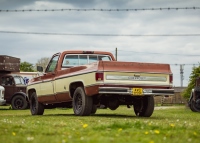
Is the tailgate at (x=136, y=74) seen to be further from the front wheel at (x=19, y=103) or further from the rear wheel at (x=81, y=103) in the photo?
the front wheel at (x=19, y=103)

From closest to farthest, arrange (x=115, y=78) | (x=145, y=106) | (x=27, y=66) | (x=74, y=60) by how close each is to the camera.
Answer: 1. (x=115, y=78)
2. (x=145, y=106)
3. (x=74, y=60)
4. (x=27, y=66)

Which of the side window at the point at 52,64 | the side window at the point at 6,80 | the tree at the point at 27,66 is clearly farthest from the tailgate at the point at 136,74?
the tree at the point at 27,66

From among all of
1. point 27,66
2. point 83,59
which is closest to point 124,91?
point 83,59

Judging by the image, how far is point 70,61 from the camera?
607 inches

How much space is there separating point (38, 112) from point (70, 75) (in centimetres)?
351

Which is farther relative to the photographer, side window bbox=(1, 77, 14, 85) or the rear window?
side window bbox=(1, 77, 14, 85)

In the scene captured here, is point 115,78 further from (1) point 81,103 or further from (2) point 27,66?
(2) point 27,66

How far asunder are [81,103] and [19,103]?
16820mm

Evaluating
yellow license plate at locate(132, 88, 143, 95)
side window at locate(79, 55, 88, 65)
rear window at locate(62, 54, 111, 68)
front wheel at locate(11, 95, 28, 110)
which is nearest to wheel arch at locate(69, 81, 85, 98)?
rear window at locate(62, 54, 111, 68)

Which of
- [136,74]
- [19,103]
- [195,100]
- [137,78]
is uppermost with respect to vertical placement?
[136,74]

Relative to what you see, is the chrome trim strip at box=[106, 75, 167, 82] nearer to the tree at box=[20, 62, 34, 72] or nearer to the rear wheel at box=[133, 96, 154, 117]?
the rear wheel at box=[133, 96, 154, 117]

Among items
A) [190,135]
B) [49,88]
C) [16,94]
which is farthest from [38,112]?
[16,94]

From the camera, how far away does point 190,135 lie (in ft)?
24.5

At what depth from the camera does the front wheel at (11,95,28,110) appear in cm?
2977
